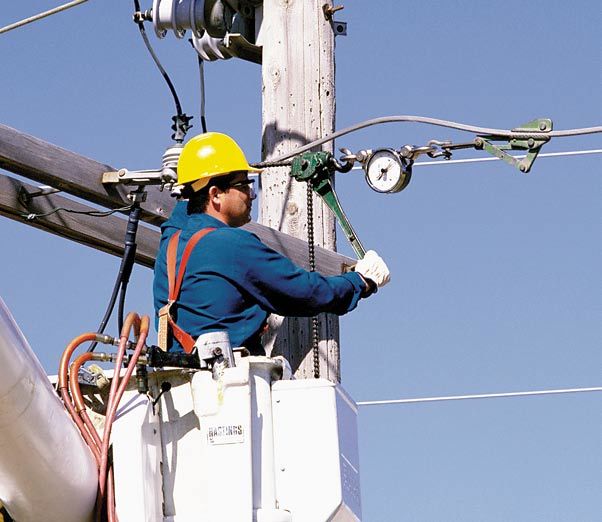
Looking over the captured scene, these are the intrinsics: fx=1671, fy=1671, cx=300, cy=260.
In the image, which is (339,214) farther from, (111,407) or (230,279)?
(111,407)

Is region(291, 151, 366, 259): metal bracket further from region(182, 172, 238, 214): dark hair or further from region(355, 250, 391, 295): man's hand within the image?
region(182, 172, 238, 214): dark hair

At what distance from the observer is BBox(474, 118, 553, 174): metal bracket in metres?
6.02

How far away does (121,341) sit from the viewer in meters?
4.38

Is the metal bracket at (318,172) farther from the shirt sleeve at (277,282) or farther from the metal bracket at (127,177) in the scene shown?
the shirt sleeve at (277,282)

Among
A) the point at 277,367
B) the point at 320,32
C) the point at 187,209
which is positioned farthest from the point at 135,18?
the point at 277,367

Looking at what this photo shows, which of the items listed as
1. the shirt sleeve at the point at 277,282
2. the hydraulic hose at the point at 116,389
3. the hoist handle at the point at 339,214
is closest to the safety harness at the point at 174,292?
the shirt sleeve at the point at 277,282

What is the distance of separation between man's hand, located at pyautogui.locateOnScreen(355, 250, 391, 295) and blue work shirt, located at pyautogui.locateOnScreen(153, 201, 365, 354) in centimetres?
39

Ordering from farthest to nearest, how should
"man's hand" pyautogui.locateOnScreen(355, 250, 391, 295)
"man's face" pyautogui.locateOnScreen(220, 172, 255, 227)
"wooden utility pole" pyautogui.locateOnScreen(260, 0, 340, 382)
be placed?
"wooden utility pole" pyautogui.locateOnScreen(260, 0, 340, 382) → "man's hand" pyautogui.locateOnScreen(355, 250, 391, 295) → "man's face" pyautogui.locateOnScreen(220, 172, 255, 227)

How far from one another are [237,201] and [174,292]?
0.50 m

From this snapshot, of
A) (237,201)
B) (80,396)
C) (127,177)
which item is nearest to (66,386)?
(80,396)

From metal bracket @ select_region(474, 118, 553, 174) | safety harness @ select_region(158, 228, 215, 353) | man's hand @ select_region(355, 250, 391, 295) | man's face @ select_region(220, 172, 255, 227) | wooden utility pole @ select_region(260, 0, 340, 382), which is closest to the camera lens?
safety harness @ select_region(158, 228, 215, 353)

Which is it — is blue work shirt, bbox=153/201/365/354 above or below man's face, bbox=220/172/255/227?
below

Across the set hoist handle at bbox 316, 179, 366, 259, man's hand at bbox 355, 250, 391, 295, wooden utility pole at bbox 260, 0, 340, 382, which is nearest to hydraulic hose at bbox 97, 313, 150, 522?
man's hand at bbox 355, 250, 391, 295

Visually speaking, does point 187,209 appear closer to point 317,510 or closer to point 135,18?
point 317,510
